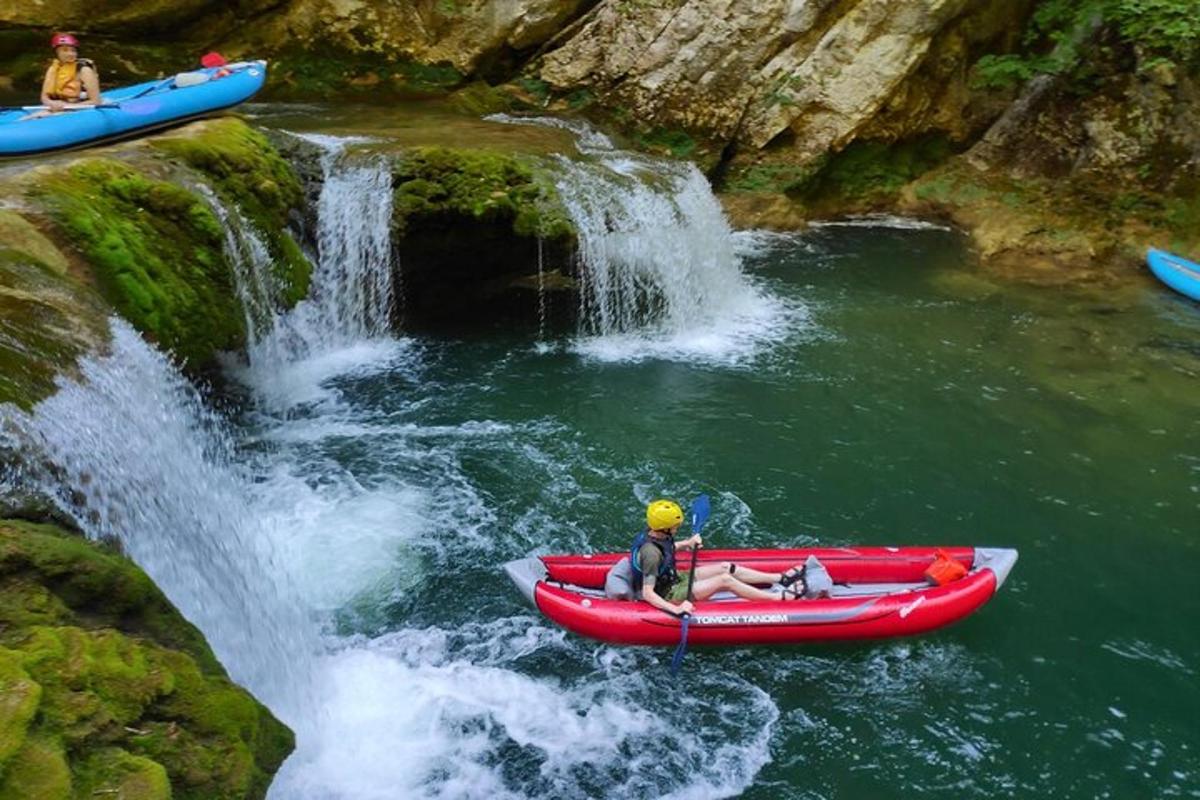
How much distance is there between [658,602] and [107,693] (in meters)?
3.43

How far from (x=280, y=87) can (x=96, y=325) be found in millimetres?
8785

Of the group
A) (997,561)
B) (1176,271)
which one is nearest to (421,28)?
(1176,271)

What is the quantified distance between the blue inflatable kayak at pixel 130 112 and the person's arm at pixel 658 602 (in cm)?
640

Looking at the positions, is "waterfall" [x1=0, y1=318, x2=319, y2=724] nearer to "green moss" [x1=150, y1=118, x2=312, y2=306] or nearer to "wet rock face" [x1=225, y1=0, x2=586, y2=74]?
"green moss" [x1=150, y1=118, x2=312, y2=306]

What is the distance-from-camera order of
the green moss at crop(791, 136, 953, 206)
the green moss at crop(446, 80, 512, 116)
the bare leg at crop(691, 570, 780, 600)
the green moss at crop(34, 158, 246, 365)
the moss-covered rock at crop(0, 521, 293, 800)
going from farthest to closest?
the green moss at crop(791, 136, 953, 206), the green moss at crop(446, 80, 512, 116), the green moss at crop(34, 158, 246, 365), the bare leg at crop(691, 570, 780, 600), the moss-covered rock at crop(0, 521, 293, 800)

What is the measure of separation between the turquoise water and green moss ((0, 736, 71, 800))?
2.08 m

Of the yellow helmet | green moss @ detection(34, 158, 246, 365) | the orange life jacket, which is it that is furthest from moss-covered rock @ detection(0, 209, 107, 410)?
the yellow helmet

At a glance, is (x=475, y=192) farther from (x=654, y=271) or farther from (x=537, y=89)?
(x=537, y=89)

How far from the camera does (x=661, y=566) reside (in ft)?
19.7

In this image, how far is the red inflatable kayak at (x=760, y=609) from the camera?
587 centimetres

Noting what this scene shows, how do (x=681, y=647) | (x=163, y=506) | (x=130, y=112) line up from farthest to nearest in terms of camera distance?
(x=130, y=112) < (x=681, y=647) < (x=163, y=506)

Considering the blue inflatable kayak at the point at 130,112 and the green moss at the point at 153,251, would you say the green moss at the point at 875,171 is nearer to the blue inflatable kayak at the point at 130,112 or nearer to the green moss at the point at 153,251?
the blue inflatable kayak at the point at 130,112

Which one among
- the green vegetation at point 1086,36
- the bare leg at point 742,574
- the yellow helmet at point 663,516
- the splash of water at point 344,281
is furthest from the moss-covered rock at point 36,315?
the green vegetation at point 1086,36

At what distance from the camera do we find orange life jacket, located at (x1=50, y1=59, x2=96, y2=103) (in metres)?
8.38
